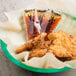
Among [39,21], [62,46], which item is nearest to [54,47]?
[62,46]

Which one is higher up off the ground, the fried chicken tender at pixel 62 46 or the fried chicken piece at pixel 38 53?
the fried chicken tender at pixel 62 46

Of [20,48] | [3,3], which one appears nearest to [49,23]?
[20,48]

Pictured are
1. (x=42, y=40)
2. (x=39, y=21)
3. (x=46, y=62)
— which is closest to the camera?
(x=46, y=62)

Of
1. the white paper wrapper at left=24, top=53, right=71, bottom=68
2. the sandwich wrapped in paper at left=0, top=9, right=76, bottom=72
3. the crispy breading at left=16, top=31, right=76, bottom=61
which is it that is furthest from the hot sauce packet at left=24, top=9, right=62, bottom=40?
the white paper wrapper at left=24, top=53, right=71, bottom=68

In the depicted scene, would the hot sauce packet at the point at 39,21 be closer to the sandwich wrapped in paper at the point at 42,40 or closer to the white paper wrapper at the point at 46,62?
the sandwich wrapped in paper at the point at 42,40

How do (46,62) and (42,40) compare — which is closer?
(46,62)

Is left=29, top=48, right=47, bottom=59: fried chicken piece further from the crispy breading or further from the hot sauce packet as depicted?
the hot sauce packet

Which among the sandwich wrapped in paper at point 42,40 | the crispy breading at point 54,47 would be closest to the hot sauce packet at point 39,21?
the sandwich wrapped in paper at point 42,40

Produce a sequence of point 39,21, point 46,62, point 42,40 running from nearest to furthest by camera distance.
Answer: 1. point 46,62
2. point 42,40
3. point 39,21

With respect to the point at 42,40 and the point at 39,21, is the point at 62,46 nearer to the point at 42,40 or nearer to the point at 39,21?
the point at 42,40
